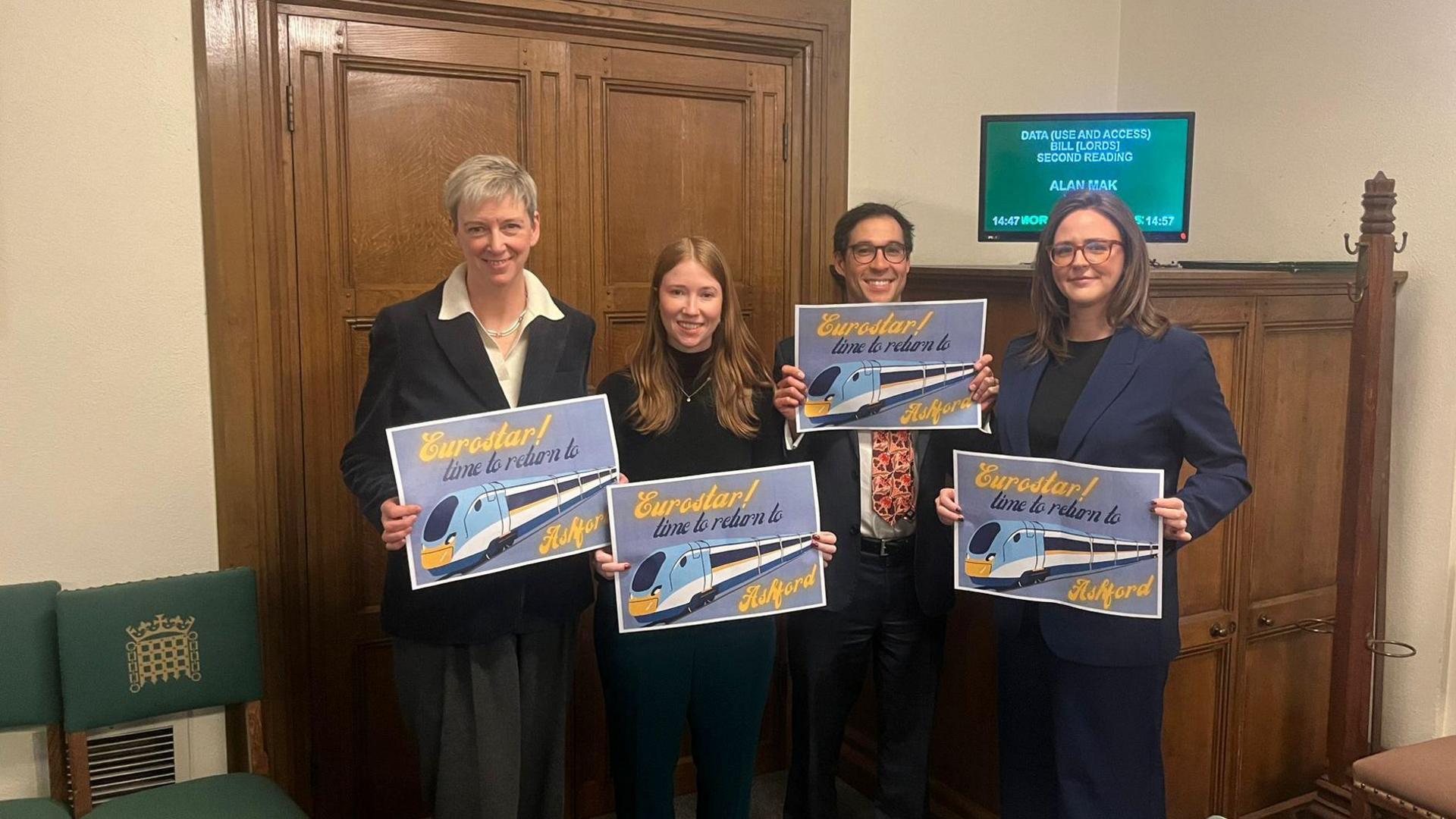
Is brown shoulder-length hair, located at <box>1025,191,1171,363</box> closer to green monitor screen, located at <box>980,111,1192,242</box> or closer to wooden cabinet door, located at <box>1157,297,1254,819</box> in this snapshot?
wooden cabinet door, located at <box>1157,297,1254,819</box>

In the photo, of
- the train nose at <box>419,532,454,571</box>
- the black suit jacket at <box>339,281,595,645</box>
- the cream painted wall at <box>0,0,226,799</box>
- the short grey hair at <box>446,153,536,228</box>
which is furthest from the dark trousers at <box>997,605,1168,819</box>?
the cream painted wall at <box>0,0,226,799</box>

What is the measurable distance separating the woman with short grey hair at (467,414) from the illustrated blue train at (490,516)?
58 mm

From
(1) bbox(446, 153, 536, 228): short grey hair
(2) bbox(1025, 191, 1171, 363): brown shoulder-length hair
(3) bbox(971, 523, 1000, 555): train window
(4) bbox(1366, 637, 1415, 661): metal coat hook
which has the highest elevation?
(1) bbox(446, 153, 536, 228): short grey hair

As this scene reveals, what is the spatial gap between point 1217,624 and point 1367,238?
1019mm

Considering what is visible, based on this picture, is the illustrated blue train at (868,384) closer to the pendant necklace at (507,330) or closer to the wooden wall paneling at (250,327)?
the pendant necklace at (507,330)

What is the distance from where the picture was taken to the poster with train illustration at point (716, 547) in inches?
90.1

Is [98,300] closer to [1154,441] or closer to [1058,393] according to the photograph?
[1058,393]

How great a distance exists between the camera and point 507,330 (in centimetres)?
224

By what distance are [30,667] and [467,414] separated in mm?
1200

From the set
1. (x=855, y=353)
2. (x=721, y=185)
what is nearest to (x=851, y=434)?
(x=855, y=353)

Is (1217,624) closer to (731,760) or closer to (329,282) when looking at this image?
(731,760)

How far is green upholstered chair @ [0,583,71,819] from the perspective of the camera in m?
2.48

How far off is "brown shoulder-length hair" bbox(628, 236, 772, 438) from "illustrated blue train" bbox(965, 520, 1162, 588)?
53cm

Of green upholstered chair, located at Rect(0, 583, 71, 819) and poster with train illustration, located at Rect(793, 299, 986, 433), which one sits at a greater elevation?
poster with train illustration, located at Rect(793, 299, 986, 433)
